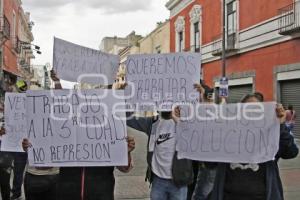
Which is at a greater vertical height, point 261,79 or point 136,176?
point 261,79

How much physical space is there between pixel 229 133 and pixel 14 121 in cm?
302

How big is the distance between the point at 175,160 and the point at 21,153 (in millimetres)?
3079

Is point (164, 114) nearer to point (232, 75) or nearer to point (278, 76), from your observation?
point (278, 76)

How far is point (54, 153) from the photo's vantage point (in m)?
4.42

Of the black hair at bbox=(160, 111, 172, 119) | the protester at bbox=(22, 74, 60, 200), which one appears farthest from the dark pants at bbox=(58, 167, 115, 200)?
the black hair at bbox=(160, 111, 172, 119)

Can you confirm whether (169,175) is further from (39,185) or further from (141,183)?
(141,183)

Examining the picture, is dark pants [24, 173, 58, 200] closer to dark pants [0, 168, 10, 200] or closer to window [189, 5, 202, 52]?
dark pants [0, 168, 10, 200]

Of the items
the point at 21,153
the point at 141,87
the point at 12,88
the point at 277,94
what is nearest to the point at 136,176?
the point at 21,153

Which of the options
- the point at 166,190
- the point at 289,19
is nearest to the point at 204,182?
the point at 166,190

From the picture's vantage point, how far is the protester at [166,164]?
4.95m

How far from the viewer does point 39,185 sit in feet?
16.3

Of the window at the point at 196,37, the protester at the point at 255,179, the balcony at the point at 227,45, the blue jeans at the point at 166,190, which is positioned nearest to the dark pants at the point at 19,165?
the blue jeans at the point at 166,190

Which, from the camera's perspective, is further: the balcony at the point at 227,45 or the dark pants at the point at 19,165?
the balcony at the point at 227,45

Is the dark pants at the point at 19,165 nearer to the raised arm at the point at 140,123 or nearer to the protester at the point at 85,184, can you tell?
the raised arm at the point at 140,123
